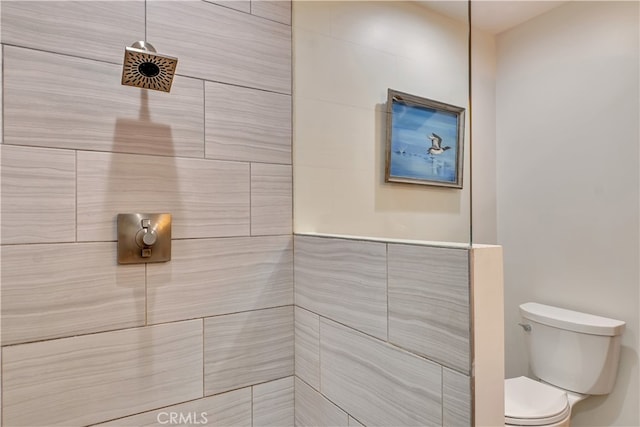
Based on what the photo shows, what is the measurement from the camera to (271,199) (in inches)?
53.1

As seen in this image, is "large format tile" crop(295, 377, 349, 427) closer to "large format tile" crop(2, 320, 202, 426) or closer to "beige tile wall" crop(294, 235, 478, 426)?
"beige tile wall" crop(294, 235, 478, 426)

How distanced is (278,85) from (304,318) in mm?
863

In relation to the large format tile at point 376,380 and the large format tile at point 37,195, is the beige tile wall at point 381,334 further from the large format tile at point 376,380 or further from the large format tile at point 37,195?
the large format tile at point 37,195

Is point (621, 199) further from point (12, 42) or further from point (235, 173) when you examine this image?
point (12, 42)

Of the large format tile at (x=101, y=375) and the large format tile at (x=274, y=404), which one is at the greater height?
the large format tile at (x=101, y=375)

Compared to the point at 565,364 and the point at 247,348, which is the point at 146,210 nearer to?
the point at 247,348

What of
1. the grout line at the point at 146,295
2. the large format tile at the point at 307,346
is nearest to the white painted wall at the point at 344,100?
the large format tile at the point at 307,346

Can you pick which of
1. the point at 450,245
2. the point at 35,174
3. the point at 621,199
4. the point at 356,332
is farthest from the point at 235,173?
the point at 621,199

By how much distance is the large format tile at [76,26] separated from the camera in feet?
3.18

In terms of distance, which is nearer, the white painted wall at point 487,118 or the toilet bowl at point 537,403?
the toilet bowl at point 537,403

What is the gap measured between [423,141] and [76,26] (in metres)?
1.07

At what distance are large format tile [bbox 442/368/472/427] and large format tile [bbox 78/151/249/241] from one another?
796 mm

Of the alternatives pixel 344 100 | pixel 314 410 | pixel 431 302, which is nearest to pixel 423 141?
pixel 344 100

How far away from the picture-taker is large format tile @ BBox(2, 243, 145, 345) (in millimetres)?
956
